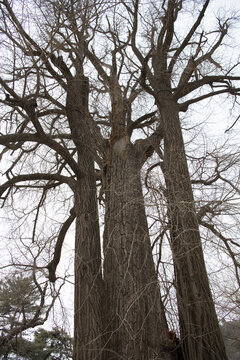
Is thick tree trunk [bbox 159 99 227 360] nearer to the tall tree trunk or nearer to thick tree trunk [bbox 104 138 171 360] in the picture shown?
thick tree trunk [bbox 104 138 171 360]

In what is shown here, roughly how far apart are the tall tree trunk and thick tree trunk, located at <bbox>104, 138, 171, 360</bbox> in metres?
0.15

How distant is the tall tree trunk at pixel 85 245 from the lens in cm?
299

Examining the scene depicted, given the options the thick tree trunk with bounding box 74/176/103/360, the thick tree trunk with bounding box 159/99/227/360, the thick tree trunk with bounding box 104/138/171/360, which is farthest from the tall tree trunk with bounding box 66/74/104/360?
the thick tree trunk with bounding box 159/99/227/360

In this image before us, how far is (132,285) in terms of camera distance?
2.73 meters

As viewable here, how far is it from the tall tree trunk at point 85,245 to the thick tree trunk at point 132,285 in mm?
148

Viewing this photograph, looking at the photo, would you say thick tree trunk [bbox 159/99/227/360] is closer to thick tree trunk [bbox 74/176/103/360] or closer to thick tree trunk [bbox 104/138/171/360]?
thick tree trunk [bbox 104/138/171/360]

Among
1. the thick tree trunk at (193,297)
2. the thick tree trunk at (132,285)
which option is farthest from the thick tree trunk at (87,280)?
the thick tree trunk at (193,297)

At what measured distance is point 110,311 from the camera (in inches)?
125

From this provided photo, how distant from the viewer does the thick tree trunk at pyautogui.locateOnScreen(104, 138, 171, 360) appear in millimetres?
2277

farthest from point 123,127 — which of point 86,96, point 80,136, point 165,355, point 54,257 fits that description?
point 165,355

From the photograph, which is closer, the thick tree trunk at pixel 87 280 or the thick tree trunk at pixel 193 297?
the thick tree trunk at pixel 193 297

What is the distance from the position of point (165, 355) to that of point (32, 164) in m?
3.34

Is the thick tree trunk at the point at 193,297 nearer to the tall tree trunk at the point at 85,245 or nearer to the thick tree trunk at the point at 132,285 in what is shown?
the thick tree trunk at the point at 132,285

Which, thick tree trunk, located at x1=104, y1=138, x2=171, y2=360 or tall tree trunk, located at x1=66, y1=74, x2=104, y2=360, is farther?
tall tree trunk, located at x1=66, y1=74, x2=104, y2=360
